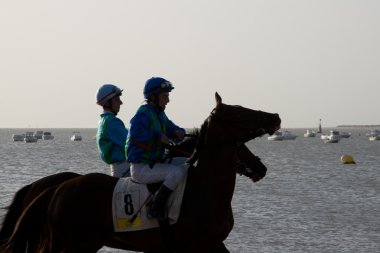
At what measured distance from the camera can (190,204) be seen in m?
11.7

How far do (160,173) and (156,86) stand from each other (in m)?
1.21

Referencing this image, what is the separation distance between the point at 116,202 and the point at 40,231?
132 cm

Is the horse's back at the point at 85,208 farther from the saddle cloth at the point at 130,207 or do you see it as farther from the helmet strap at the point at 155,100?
the helmet strap at the point at 155,100

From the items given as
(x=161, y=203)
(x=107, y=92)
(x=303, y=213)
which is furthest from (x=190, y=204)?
(x=303, y=213)

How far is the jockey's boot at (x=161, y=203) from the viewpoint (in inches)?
458

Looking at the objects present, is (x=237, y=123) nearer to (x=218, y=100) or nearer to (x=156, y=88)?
(x=218, y=100)

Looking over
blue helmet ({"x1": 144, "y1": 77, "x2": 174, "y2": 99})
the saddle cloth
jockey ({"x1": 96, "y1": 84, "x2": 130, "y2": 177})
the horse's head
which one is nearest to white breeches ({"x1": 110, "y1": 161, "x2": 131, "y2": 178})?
jockey ({"x1": 96, "y1": 84, "x2": 130, "y2": 177})

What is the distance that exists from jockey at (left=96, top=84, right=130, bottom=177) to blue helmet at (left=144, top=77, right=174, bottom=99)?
1312 mm

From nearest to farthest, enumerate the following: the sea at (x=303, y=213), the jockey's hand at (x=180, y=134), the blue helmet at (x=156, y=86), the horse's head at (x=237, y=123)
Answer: the horse's head at (x=237, y=123) → the blue helmet at (x=156, y=86) → the jockey's hand at (x=180, y=134) → the sea at (x=303, y=213)

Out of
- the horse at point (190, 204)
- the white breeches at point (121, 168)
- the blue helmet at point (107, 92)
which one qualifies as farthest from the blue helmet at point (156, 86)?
the white breeches at point (121, 168)

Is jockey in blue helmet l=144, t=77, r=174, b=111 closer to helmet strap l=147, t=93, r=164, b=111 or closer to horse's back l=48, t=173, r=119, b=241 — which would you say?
helmet strap l=147, t=93, r=164, b=111

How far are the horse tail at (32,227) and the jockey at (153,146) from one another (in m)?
1.47

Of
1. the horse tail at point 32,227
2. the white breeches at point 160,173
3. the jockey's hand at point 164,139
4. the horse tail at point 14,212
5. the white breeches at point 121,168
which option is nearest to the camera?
the white breeches at point 160,173

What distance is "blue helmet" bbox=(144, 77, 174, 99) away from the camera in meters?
12.1
